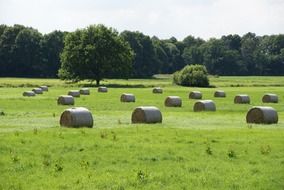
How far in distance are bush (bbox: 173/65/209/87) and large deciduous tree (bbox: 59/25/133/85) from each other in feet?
40.3

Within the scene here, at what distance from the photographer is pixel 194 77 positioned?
104688 millimetres

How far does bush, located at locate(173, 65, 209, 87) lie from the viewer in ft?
342

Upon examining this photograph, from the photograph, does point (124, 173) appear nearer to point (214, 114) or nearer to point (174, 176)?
point (174, 176)

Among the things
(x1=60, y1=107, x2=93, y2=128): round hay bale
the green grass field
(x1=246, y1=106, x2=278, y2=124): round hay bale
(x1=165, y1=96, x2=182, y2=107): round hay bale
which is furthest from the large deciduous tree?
the green grass field

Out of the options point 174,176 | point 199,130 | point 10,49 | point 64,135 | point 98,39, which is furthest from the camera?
point 10,49

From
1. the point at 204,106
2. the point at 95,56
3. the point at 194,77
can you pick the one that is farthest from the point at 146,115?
the point at 95,56

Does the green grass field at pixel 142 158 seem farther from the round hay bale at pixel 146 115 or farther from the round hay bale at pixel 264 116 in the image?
the round hay bale at pixel 264 116

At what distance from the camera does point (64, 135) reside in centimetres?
2348

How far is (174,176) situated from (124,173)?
4.59ft

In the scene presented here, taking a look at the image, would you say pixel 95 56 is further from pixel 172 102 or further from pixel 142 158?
pixel 142 158

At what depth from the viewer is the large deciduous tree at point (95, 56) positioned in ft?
363

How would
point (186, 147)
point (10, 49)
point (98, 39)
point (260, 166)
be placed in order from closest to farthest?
point (260, 166)
point (186, 147)
point (98, 39)
point (10, 49)

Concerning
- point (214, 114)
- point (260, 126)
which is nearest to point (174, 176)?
point (260, 126)

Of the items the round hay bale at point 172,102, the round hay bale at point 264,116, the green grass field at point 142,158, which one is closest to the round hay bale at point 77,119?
the green grass field at point 142,158
